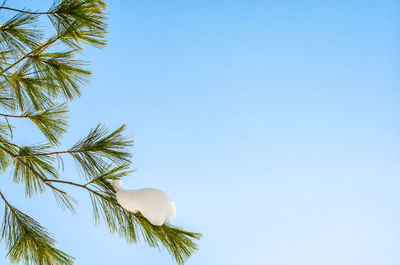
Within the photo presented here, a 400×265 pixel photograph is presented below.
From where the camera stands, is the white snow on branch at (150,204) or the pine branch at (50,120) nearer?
the white snow on branch at (150,204)

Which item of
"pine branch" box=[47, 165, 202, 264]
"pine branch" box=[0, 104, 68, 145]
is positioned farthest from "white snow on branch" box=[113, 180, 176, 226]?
"pine branch" box=[0, 104, 68, 145]

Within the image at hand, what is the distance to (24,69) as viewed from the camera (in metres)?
1.08

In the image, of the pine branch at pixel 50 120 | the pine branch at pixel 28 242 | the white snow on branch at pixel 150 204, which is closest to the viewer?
the white snow on branch at pixel 150 204

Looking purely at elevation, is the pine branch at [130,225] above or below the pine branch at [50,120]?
below

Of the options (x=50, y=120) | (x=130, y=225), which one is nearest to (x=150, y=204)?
(x=130, y=225)

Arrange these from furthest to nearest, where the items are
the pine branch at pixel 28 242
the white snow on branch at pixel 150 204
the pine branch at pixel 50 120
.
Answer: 1. the pine branch at pixel 50 120
2. the pine branch at pixel 28 242
3. the white snow on branch at pixel 150 204

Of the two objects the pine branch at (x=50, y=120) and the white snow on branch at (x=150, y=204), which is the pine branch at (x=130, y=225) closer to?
the white snow on branch at (x=150, y=204)

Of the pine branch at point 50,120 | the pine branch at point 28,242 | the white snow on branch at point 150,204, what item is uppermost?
the pine branch at point 50,120

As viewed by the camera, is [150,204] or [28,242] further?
[28,242]

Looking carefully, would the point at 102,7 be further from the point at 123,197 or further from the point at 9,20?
the point at 123,197

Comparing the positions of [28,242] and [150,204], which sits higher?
[150,204]

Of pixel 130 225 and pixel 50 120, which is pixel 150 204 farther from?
pixel 50 120

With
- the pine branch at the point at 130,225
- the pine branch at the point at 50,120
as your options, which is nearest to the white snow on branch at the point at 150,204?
the pine branch at the point at 130,225

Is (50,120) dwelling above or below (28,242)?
above
